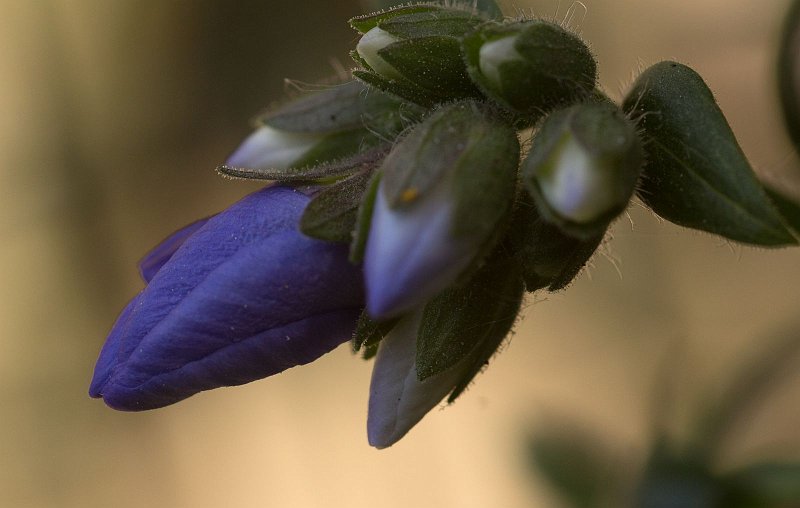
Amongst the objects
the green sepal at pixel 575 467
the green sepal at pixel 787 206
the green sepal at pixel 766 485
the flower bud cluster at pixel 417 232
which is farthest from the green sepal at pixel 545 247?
the green sepal at pixel 575 467

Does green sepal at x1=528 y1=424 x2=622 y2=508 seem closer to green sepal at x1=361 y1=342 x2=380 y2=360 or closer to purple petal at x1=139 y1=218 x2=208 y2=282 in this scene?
green sepal at x1=361 y1=342 x2=380 y2=360

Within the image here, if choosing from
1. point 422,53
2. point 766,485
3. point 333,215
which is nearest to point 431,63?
point 422,53

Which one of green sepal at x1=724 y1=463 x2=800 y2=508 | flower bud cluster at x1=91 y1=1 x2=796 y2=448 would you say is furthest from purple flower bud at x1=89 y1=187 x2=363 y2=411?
green sepal at x1=724 y1=463 x2=800 y2=508

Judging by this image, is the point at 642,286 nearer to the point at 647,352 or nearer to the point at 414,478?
the point at 647,352

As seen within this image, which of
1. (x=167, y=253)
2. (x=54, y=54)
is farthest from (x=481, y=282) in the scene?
(x=54, y=54)

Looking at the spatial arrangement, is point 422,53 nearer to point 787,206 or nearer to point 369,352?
point 369,352
